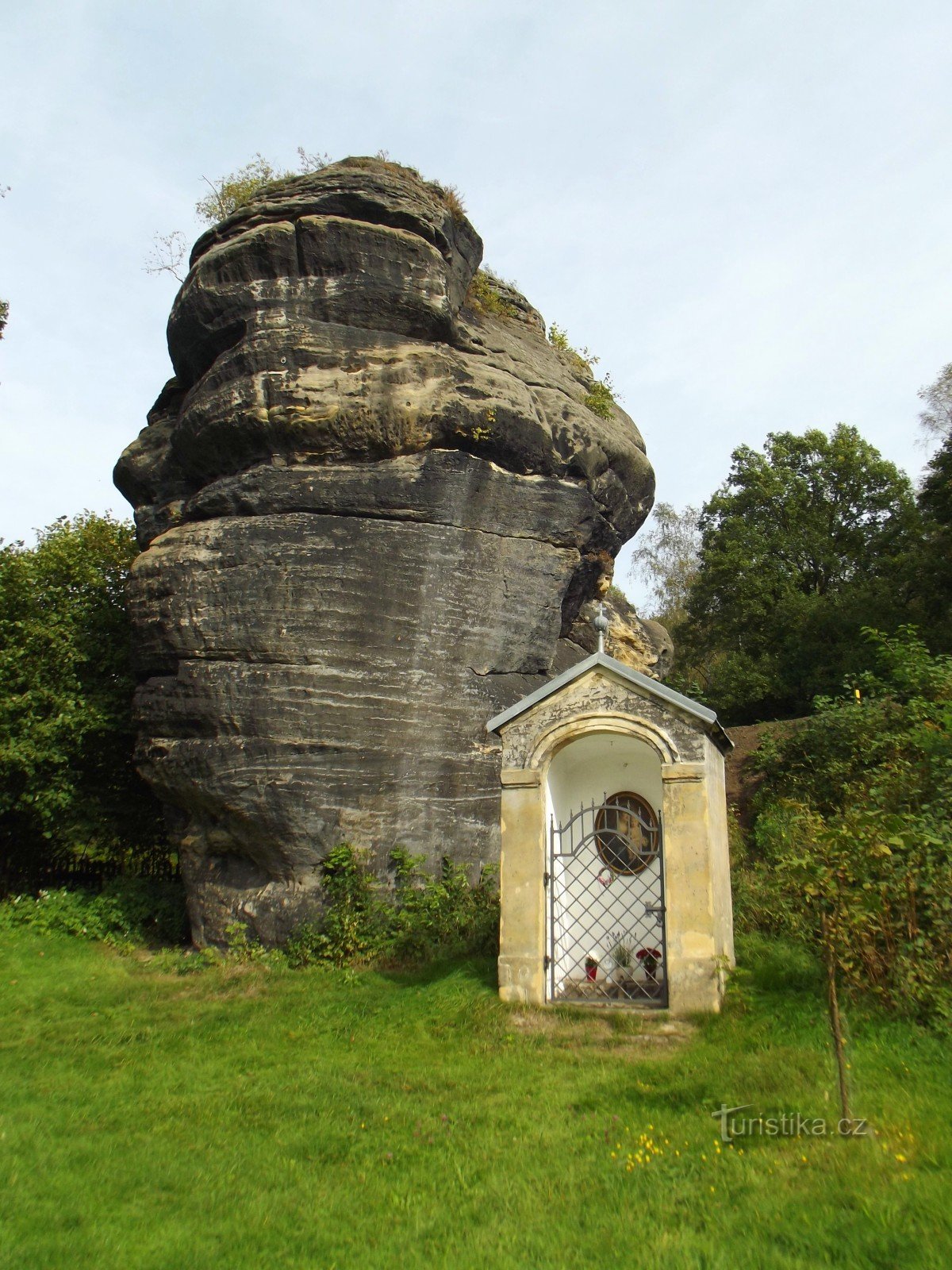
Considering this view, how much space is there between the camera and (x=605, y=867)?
990 centimetres

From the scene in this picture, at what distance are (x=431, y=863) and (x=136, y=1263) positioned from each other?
7.48 m

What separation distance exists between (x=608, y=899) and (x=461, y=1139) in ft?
14.2

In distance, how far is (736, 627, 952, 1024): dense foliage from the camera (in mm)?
7418

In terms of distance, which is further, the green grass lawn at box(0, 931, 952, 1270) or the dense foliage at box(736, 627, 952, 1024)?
the dense foliage at box(736, 627, 952, 1024)

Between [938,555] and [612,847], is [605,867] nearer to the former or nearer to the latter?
[612,847]

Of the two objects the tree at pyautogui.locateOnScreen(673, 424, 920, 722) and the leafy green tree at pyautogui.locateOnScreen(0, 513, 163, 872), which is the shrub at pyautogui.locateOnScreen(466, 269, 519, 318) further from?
the tree at pyautogui.locateOnScreen(673, 424, 920, 722)

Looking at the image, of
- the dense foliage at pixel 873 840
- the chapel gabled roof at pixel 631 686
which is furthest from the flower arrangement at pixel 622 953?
the chapel gabled roof at pixel 631 686

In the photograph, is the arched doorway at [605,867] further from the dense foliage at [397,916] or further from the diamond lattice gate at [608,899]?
the dense foliage at [397,916]

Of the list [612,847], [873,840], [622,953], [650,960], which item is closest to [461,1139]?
[622,953]

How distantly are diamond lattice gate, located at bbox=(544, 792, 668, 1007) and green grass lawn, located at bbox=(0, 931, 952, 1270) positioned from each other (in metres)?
0.98

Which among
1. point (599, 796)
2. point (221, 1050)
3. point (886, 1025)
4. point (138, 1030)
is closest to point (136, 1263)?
point (221, 1050)

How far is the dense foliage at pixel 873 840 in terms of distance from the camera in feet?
24.3

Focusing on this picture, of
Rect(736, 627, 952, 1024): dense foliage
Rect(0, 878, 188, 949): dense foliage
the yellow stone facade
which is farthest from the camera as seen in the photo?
Rect(0, 878, 188, 949): dense foliage

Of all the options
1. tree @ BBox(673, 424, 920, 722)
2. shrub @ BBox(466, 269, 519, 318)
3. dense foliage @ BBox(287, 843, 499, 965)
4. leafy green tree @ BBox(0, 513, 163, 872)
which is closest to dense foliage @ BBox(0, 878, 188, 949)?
leafy green tree @ BBox(0, 513, 163, 872)
